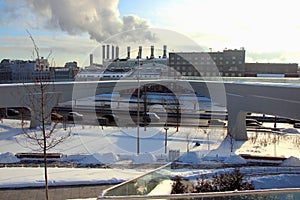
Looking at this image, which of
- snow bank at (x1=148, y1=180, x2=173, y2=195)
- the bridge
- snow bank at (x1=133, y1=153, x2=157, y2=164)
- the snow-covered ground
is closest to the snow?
the snow-covered ground

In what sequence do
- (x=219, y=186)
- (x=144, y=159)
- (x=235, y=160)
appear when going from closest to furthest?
(x=219, y=186)
(x=144, y=159)
(x=235, y=160)

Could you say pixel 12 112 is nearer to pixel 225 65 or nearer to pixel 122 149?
pixel 122 149

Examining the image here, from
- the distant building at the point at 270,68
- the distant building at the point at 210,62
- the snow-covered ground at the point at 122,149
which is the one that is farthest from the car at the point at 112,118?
the distant building at the point at 270,68

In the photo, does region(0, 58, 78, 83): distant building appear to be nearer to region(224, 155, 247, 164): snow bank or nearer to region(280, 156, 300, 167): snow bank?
region(224, 155, 247, 164): snow bank

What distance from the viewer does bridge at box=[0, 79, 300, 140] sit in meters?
13.2

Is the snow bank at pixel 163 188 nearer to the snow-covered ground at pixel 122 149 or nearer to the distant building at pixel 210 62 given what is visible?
the snow-covered ground at pixel 122 149

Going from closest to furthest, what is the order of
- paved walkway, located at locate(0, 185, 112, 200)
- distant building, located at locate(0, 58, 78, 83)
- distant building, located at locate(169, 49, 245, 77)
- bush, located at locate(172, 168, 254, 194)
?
1. paved walkway, located at locate(0, 185, 112, 200)
2. bush, located at locate(172, 168, 254, 194)
3. distant building, located at locate(0, 58, 78, 83)
4. distant building, located at locate(169, 49, 245, 77)

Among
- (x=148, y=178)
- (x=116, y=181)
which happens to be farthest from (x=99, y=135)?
(x=148, y=178)

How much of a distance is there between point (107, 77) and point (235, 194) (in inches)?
930

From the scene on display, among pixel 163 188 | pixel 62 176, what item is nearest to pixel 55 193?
pixel 62 176

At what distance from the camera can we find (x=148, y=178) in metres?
5.54

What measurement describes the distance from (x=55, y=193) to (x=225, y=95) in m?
13.6

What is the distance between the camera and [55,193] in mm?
7801

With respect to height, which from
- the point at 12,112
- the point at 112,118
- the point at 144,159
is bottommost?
the point at 144,159
